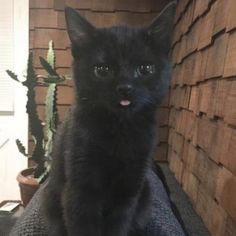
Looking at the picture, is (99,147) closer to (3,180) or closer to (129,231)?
(129,231)

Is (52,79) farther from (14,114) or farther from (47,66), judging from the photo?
(14,114)

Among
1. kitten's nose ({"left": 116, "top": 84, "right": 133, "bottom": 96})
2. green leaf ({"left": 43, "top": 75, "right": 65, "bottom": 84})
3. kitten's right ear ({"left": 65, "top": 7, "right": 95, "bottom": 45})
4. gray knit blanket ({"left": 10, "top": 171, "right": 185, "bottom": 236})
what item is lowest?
gray knit blanket ({"left": 10, "top": 171, "right": 185, "bottom": 236})

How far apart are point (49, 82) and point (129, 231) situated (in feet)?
3.76

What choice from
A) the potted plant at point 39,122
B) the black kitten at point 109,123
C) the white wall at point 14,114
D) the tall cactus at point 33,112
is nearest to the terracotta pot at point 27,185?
the potted plant at point 39,122

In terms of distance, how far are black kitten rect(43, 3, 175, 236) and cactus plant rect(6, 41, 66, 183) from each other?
3.32 feet

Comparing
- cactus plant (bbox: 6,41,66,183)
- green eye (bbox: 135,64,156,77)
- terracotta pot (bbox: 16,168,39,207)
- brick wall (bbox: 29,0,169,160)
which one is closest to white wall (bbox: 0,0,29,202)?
brick wall (bbox: 29,0,169,160)

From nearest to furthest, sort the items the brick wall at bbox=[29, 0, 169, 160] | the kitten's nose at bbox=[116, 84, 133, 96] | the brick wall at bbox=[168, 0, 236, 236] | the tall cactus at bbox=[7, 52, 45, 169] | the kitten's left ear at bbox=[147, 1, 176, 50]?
the kitten's nose at bbox=[116, 84, 133, 96], the kitten's left ear at bbox=[147, 1, 176, 50], the brick wall at bbox=[168, 0, 236, 236], the tall cactus at bbox=[7, 52, 45, 169], the brick wall at bbox=[29, 0, 169, 160]

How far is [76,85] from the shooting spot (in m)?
0.93

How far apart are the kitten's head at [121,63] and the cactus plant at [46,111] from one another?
3.43 ft

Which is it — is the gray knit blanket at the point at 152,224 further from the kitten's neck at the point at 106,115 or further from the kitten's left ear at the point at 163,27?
the kitten's left ear at the point at 163,27

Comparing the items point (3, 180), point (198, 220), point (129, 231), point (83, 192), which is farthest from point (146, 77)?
point (3, 180)

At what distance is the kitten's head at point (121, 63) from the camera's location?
2.78 feet

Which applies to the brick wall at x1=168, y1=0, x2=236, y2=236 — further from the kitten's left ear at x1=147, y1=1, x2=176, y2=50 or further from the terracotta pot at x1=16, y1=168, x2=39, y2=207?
the terracotta pot at x1=16, y1=168, x2=39, y2=207

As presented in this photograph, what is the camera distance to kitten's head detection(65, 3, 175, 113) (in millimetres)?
848
